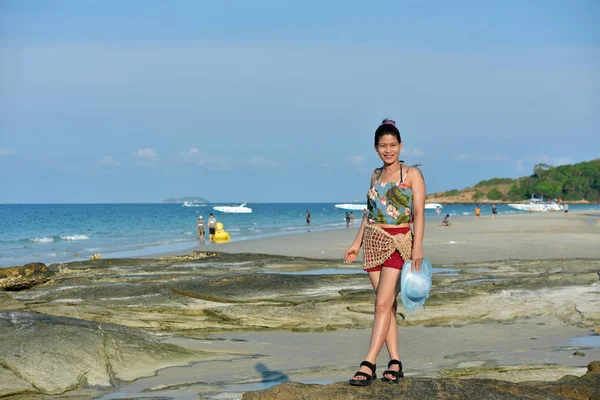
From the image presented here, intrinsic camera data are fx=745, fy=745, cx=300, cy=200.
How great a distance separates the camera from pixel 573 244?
111 ft

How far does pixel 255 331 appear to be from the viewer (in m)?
12.3

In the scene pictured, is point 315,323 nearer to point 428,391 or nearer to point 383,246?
point 383,246

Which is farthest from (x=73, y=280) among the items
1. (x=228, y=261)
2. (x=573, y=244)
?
(x=573, y=244)

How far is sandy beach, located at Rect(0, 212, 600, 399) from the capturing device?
29.6 feet

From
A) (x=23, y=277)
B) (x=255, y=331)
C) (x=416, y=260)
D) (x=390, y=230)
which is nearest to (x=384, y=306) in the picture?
(x=416, y=260)

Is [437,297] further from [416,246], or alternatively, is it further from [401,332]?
[416,246]

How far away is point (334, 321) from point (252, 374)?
3923 millimetres

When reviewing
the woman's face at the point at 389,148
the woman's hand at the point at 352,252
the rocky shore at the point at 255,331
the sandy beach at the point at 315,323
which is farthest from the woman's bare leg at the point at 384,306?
the sandy beach at the point at 315,323

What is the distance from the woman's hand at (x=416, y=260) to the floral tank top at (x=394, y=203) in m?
0.35

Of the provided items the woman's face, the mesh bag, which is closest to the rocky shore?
the mesh bag

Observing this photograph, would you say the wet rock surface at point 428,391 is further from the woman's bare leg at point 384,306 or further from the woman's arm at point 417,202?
the woman's arm at point 417,202

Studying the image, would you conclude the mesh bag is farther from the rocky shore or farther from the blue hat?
the rocky shore

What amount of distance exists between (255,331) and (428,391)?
664 centimetres

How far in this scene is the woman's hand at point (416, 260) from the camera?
650cm
